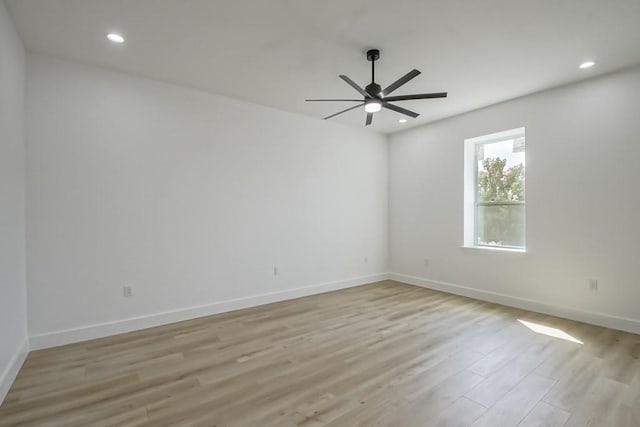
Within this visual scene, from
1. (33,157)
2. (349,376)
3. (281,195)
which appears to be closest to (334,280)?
(281,195)

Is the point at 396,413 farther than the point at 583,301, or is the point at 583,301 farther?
the point at 583,301

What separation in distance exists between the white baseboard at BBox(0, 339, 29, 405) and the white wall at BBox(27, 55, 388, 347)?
19cm

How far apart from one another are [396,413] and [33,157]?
3868 millimetres

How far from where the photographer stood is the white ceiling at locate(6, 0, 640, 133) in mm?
2361

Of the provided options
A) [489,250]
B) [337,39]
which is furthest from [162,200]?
[489,250]

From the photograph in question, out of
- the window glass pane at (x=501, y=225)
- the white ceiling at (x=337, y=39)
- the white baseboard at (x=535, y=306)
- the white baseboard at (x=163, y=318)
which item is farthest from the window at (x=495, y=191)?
the white baseboard at (x=163, y=318)

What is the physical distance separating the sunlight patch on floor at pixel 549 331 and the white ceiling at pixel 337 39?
2.88 meters

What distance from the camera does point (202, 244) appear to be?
153 inches

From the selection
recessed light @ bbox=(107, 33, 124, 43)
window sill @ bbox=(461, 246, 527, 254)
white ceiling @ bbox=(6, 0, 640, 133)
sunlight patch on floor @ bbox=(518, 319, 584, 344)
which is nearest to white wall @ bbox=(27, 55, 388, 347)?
white ceiling @ bbox=(6, 0, 640, 133)

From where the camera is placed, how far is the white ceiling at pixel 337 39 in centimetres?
236

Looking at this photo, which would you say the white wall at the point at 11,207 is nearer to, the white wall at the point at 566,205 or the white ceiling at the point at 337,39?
the white ceiling at the point at 337,39

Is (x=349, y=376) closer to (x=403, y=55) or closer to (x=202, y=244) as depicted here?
(x=202, y=244)

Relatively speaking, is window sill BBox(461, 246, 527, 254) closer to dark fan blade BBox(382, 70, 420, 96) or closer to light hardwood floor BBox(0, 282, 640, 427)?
light hardwood floor BBox(0, 282, 640, 427)

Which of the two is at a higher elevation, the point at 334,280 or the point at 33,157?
the point at 33,157
